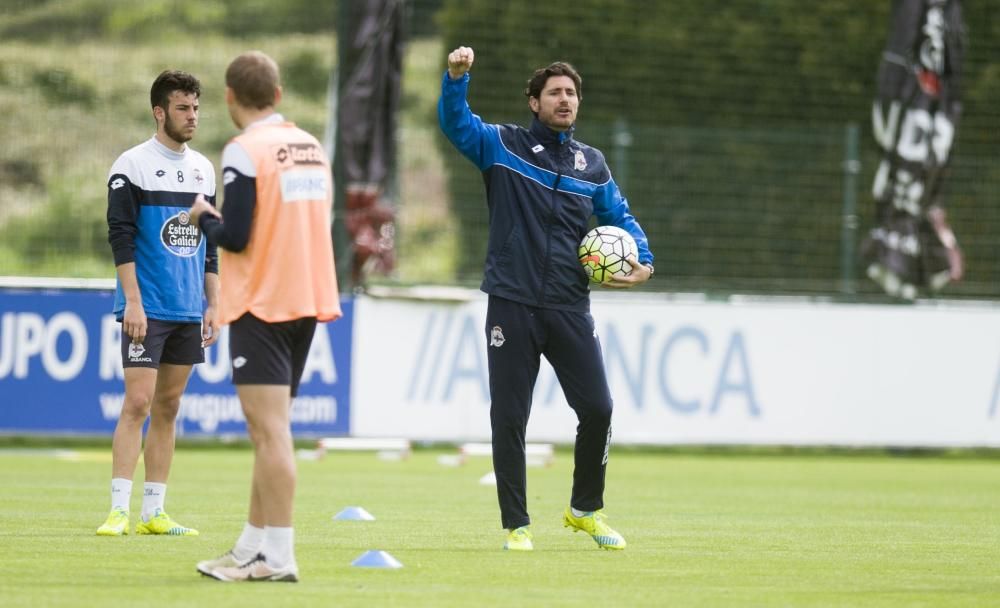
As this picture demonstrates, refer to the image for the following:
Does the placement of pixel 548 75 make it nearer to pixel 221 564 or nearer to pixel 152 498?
pixel 152 498

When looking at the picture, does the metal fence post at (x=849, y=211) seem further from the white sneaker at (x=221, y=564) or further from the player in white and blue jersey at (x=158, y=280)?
the white sneaker at (x=221, y=564)

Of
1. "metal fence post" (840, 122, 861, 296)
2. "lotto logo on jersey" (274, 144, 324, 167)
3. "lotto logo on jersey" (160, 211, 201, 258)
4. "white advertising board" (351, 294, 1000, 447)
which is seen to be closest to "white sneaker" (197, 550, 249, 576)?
"lotto logo on jersey" (274, 144, 324, 167)

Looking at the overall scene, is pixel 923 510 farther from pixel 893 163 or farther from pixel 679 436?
pixel 893 163

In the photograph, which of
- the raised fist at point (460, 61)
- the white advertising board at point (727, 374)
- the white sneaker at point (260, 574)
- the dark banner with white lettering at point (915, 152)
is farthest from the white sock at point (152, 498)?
the dark banner with white lettering at point (915, 152)

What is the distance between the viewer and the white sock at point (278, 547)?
6945mm

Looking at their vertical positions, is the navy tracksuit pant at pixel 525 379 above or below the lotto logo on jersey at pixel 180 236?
below

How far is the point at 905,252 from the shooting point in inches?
781

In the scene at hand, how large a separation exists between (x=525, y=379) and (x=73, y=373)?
8851 millimetres

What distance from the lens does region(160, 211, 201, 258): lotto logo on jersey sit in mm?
9000

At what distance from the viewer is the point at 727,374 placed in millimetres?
18141

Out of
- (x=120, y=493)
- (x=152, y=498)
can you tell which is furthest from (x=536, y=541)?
(x=120, y=493)

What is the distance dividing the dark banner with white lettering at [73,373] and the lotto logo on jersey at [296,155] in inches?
380

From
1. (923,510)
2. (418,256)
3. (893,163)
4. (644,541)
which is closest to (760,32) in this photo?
(893,163)

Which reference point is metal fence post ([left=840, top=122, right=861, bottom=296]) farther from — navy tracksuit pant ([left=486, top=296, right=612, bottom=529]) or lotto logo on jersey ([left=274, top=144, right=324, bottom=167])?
lotto logo on jersey ([left=274, top=144, right=324, bottom=167])
